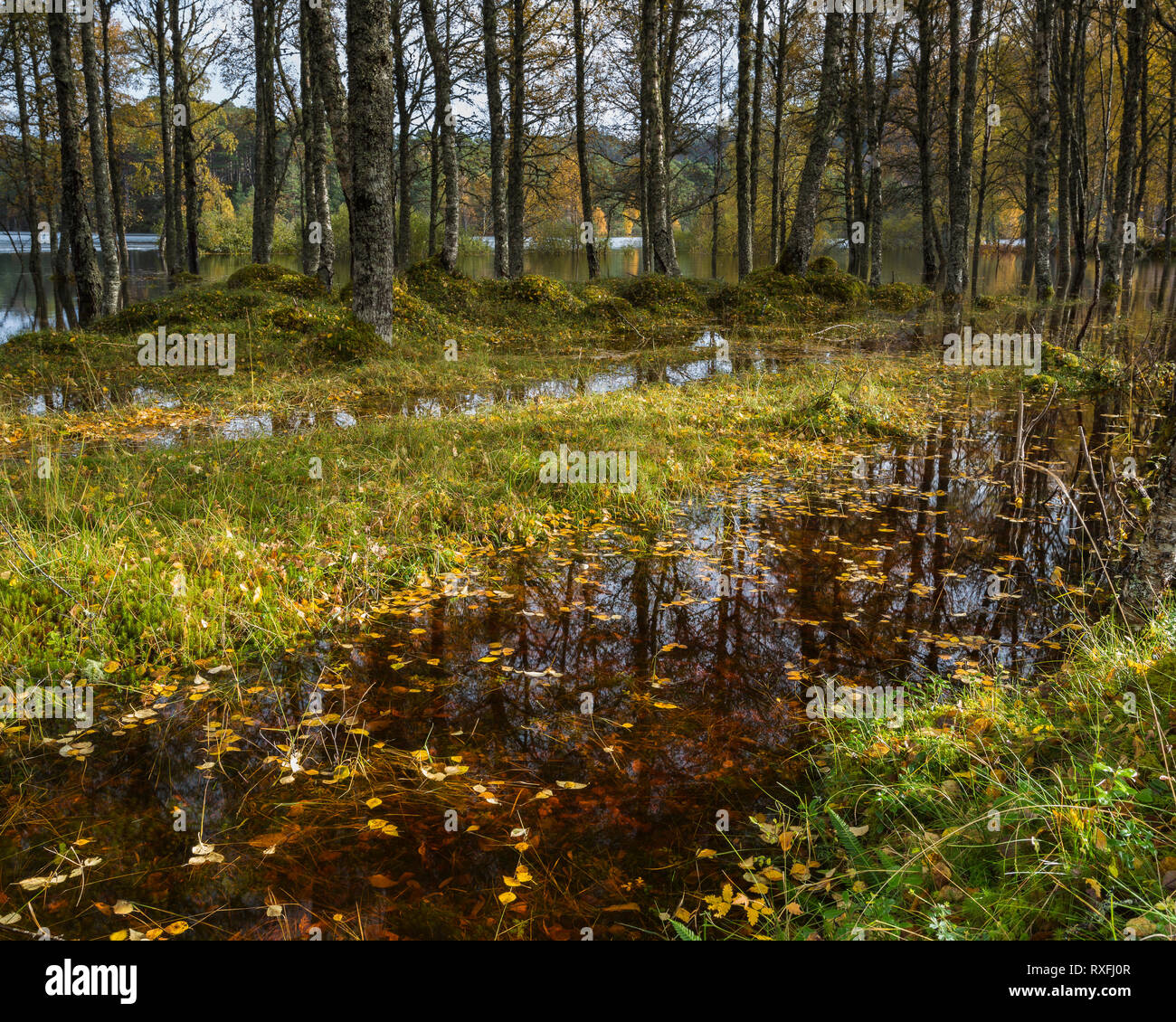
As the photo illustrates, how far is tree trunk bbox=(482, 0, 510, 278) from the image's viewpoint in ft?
57.8

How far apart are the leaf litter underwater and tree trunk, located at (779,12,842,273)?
45.3ft

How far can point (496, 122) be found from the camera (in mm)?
19484

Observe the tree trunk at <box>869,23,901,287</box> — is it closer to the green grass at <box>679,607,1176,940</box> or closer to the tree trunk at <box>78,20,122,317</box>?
the tree trunk at <box>78,20,122,317</box>

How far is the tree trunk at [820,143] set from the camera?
1661 centimetres

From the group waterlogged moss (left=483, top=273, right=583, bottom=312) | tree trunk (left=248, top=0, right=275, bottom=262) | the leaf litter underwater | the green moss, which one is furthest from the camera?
tree trunk (left=248, top=0, right=275, bottom=262)

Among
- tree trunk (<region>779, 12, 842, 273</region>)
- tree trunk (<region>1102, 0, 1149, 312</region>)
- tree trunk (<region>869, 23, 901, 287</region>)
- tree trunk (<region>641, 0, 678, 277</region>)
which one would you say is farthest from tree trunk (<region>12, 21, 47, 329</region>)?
tree trunk (<region>779, 12, 842, 273</region>)

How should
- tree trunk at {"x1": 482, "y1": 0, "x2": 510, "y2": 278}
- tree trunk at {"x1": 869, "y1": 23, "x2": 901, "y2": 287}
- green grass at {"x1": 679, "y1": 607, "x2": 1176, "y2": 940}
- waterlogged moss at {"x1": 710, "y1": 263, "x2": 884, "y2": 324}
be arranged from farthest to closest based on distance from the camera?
tree trunk at {"x1": 869, "y1": 23, "x2": 901, "y2": 287}
waterlogged moss at {"x1": 710, "y1": 263, "x2": 884, "y2": 324}
tree trunk at {"x1": 482, "y1": 0, "x2": 510, "y2": 278}
green grass at {"x1": 679, "y1": 607, "x2": 1176, "y2": 940}

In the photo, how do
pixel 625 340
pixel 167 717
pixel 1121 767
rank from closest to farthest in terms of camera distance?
pixel 1121 767, pixel 167 717, pixel 625 340

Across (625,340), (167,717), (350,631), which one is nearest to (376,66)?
(625,340)

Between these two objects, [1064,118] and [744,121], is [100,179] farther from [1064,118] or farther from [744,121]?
[1064,118]
